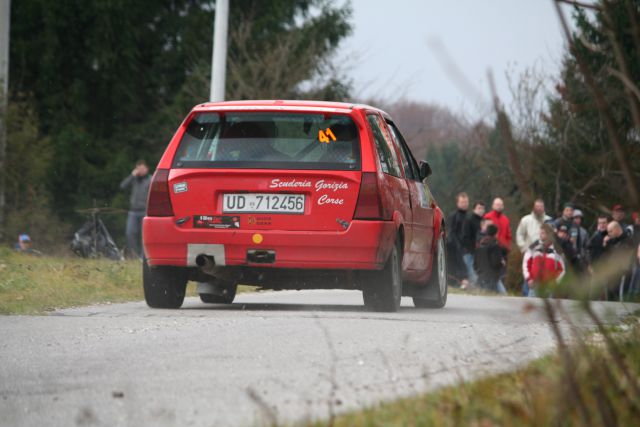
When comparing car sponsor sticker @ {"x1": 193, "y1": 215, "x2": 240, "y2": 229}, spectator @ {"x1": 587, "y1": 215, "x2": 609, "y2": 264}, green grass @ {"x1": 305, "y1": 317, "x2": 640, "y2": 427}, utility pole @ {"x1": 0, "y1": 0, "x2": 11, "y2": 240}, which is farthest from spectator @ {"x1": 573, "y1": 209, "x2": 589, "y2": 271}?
green grass @ {"x1": 305, "y1": 317, "x2": 640, "y2": 427}

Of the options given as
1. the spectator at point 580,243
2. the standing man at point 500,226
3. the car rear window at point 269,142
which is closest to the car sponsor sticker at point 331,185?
the car rear window at point 269,142

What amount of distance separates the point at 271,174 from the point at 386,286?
4.03 feet

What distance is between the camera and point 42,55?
41031mm

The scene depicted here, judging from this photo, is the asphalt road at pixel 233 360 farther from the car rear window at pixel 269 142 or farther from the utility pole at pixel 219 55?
the utility pole at pixel 219 55

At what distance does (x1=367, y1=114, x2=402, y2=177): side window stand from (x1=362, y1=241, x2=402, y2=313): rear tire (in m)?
0.63

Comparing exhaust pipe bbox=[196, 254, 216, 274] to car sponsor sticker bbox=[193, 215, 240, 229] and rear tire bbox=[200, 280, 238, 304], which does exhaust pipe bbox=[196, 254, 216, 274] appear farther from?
rear tire bbox=[200, 280, 238, 304]

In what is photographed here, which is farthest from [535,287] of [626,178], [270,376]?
[270,376]

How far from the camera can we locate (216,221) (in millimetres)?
11000

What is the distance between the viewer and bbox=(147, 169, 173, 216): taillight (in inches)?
438

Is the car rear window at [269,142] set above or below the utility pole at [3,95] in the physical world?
above

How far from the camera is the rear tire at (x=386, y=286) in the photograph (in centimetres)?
1109

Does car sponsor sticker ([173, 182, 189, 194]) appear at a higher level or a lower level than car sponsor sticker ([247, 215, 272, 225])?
higher

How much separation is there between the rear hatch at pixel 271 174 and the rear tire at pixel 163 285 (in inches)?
25.2

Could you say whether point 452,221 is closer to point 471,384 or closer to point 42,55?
point 471,384
